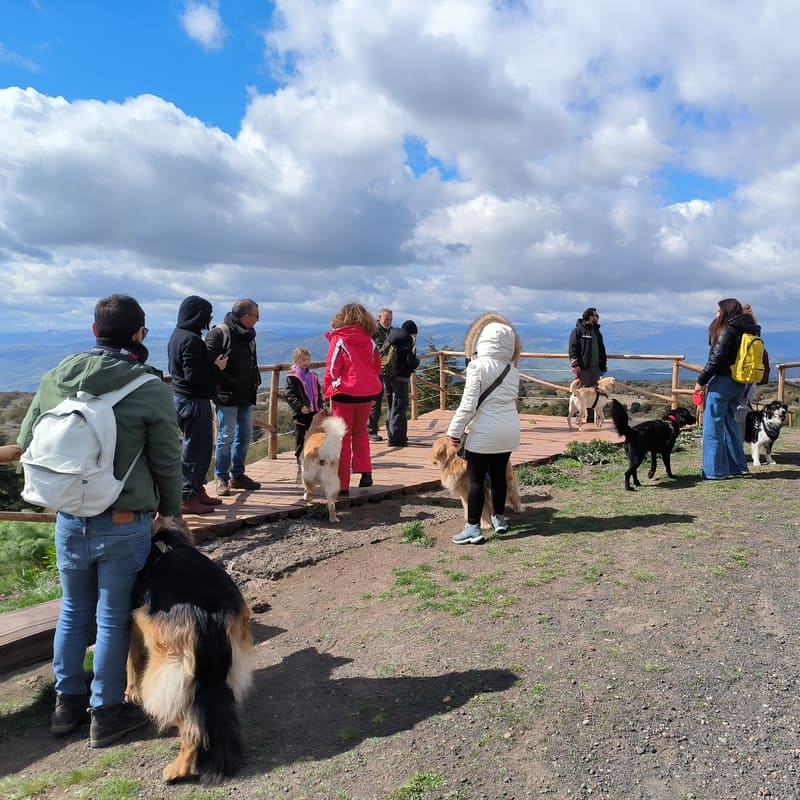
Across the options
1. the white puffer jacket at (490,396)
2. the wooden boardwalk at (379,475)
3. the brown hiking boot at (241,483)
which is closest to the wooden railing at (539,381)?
the wooden boardwalk at (379,475)

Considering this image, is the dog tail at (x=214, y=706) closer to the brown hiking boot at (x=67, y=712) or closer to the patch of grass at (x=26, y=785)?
the patch of grass at (x=26, y=785)

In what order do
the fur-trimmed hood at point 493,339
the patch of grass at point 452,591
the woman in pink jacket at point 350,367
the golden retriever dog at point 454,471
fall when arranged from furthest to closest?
the woman in pink jacket at point 350,367
the golden retriever dog at point 454,471
the fur-trimmed hood at point 493,339
the patch of grass at point 452,591

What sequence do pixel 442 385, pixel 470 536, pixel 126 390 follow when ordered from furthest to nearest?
pixel 442 385
pixel 470 536
pixel 126 390

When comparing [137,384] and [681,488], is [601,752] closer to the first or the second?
[137,384]

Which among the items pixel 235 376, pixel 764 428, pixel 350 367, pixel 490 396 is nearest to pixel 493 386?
pixel 490 396

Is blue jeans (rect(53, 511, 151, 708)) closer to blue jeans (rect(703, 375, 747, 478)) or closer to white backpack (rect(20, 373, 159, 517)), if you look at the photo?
white backpack (rect(20, 373, 159, 517))

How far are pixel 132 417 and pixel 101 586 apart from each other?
78 centimetres

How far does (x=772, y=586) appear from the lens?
4219 millimetres

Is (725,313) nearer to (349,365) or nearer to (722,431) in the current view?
(722,431)

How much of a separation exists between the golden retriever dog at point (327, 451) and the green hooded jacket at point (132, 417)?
10.8 feet

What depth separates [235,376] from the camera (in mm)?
6453

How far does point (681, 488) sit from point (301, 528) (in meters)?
4.14

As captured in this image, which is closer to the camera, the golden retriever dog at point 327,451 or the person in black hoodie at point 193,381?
the person in black hoodie at point 193,381

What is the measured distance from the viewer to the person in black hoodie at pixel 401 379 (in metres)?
9.52
